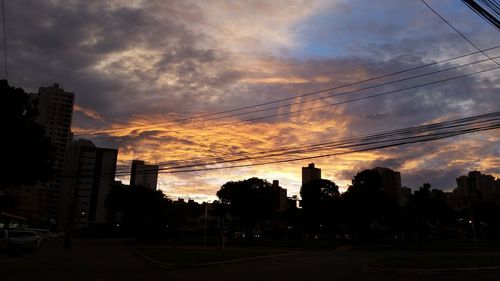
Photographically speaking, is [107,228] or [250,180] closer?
[250,180]

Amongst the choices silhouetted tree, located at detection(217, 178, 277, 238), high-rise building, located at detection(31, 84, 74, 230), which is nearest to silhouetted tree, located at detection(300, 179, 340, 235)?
silhouetted tree, located at detection(217, 178, 277, 238)

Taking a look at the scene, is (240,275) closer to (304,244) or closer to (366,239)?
(304,244)

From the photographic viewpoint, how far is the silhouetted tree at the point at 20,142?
2264 cm

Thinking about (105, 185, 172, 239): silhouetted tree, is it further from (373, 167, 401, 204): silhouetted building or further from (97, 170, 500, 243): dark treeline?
(373, 167, 401, 204): silhouetted building

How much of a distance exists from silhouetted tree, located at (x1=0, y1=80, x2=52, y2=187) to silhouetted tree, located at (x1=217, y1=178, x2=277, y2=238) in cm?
4901

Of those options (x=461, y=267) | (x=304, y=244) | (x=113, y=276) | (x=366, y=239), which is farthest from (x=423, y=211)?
(x=113, y=276)

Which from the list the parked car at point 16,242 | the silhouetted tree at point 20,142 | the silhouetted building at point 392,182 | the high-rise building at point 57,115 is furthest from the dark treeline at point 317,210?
the silhouetted tree at point 20,142

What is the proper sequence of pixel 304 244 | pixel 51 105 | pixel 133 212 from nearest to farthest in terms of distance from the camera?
pixel 51 105 → pixel 304 244 → pixel 133 212

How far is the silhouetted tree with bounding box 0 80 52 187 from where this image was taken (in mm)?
22641

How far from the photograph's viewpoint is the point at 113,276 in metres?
21.8

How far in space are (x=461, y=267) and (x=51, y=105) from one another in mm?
40995

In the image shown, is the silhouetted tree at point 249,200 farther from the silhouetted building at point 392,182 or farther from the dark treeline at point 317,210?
the silhouetted building at point 392,182

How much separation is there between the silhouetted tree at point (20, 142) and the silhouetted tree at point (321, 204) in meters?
54.8

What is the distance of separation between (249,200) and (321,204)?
12141 mm
